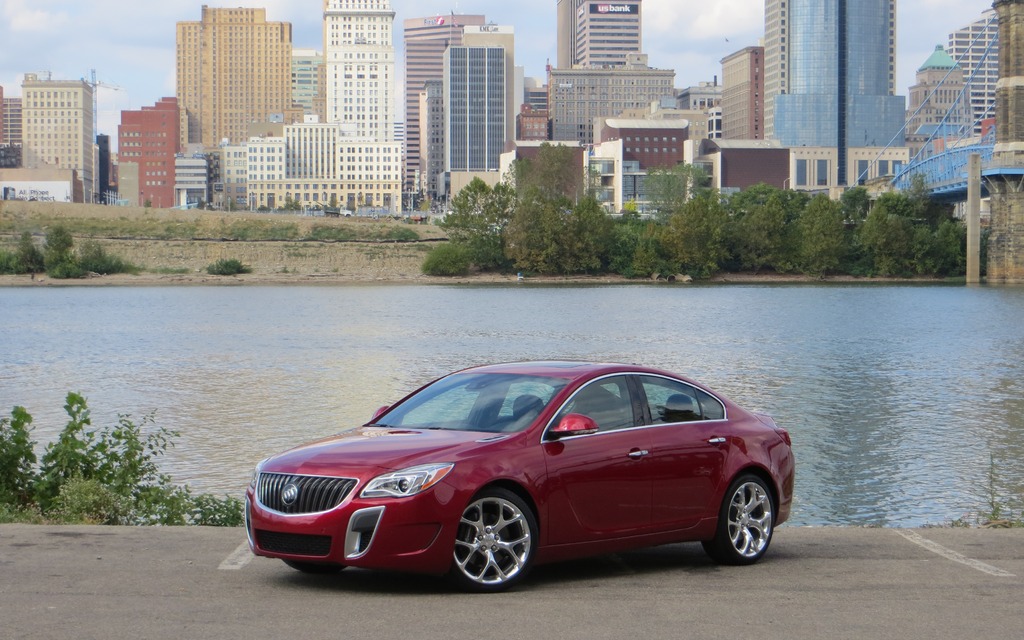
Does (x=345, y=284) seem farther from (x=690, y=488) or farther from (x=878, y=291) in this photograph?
(x=690, y=488)

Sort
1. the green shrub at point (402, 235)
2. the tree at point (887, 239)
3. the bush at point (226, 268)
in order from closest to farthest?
the tree at point (887, 239) → the bush at point (226, 268) → the green shrub at point (402, 235)

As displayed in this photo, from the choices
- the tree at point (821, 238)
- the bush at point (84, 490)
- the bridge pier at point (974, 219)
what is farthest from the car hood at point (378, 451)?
the tree at point (821, 238)

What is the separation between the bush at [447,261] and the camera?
131m

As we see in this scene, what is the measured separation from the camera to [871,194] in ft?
550

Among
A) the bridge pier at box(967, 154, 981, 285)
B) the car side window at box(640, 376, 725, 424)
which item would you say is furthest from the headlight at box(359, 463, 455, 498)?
the bridge pier at box(967, 154, 981, 285)

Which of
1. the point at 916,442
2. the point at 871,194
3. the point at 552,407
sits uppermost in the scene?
the point at 871,194

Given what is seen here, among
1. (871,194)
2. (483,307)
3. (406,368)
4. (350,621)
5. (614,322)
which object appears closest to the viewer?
(350,621)

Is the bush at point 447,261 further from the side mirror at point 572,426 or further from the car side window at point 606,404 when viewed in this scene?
the side mirror at point 572,426

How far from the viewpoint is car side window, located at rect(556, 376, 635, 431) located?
1021cm

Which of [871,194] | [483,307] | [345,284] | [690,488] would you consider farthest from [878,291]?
[690,488]

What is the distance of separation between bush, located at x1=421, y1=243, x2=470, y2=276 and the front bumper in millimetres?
122299

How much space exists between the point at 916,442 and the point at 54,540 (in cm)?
1646

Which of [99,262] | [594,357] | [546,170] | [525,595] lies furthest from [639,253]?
[525,595]

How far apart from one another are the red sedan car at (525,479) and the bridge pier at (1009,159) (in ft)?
401
